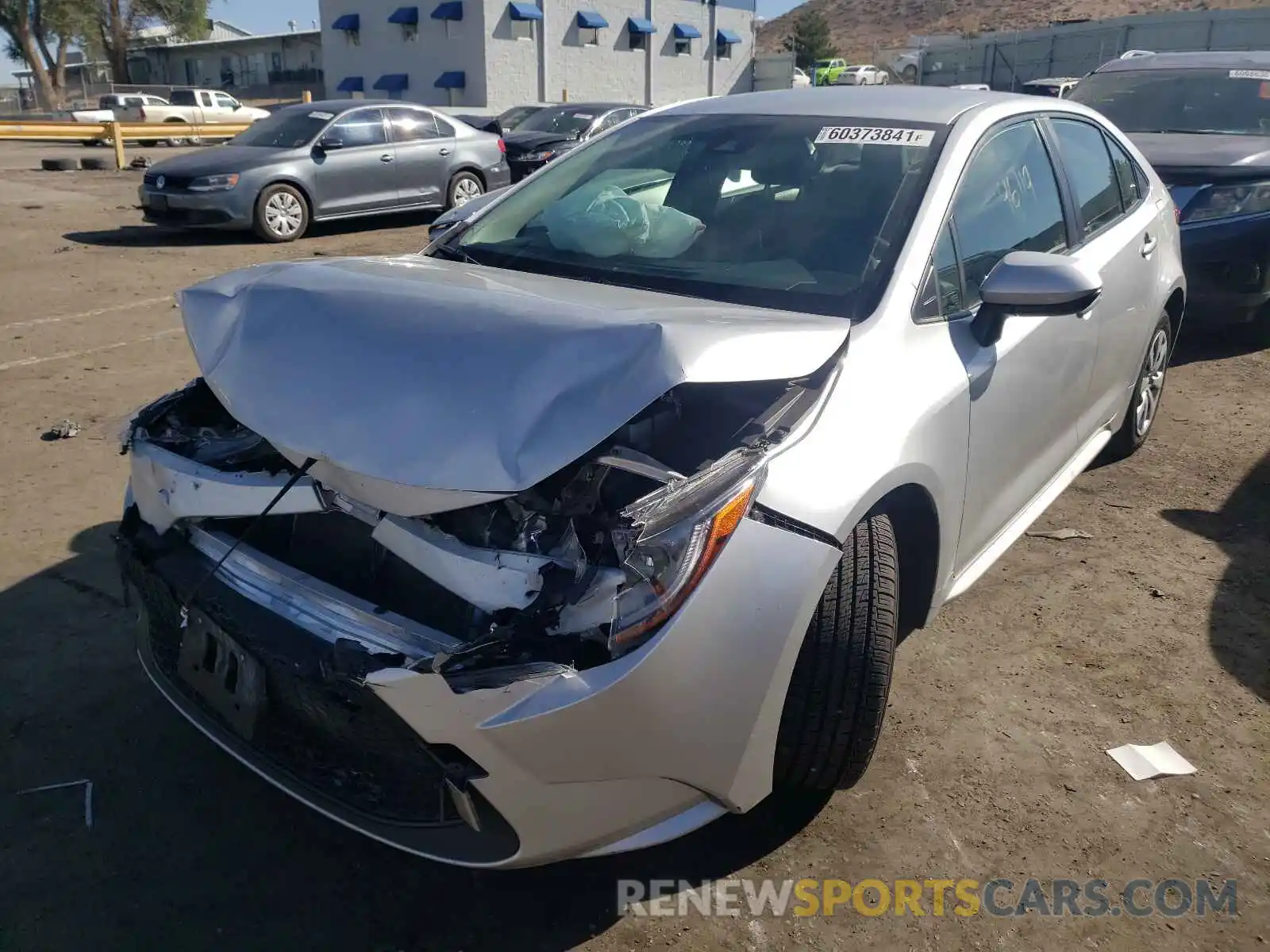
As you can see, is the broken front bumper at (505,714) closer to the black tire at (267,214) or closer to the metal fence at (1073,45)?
the black tire at (267,214)

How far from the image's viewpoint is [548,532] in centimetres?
216

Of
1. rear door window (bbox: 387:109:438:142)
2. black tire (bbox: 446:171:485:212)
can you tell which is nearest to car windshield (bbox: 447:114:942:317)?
rear door window (bbox: 387:109:438:142)

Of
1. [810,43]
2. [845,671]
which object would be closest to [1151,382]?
[845,671]

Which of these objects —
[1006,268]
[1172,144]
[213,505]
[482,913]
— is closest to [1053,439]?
[1006,268]

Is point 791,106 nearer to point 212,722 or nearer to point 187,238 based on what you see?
point 212,722

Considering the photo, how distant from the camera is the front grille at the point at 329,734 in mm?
2025

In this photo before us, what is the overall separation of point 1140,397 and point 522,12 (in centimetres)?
3507

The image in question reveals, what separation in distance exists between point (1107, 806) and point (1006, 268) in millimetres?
1469

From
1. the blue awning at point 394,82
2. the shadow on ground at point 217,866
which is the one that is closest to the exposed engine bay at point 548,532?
the shadow on ground at point 217,866

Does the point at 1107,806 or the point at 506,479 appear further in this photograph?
the point at 1107,806

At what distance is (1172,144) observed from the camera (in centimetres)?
688

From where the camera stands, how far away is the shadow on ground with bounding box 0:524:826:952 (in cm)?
226

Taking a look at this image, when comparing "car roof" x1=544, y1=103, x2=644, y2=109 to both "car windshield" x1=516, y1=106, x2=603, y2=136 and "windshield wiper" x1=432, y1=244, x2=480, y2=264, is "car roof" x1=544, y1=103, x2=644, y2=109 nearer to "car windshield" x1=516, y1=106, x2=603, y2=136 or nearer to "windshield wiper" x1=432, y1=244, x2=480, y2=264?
"car windshield" x1=516, y1=106, x2=603, y2=136

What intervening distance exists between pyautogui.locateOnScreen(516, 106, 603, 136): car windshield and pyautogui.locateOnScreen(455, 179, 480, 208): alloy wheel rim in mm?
2766
